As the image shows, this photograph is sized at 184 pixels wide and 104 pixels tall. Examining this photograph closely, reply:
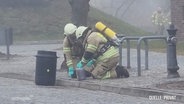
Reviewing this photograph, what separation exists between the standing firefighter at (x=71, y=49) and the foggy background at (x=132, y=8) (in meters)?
46.4

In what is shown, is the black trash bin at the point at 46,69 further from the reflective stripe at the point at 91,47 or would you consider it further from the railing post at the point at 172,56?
the railing post at the point at 172,56

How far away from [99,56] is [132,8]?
162ft

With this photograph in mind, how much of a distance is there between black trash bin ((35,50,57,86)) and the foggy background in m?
47.2

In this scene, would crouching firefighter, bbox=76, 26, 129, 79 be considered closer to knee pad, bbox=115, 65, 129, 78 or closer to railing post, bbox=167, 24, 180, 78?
knee pad, bbox=115, 65, 129, 78

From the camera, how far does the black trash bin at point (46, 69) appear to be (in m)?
13.9

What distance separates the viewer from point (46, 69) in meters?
14.0

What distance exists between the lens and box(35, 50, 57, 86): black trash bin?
45.8 ft

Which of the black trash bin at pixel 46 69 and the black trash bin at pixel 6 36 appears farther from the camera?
the black trash bin at pixel 6 36

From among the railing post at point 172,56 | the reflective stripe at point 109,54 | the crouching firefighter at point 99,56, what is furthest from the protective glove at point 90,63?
the railing post at point 172,56

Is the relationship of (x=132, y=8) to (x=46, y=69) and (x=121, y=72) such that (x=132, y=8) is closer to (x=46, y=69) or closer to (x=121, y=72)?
(x=121, y=72)

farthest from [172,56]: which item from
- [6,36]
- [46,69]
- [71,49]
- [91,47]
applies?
[6,36]

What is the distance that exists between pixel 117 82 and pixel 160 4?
164 feet

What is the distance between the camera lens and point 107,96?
11875 millimetres

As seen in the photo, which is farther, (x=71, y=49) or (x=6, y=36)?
(x=6, y=36)
